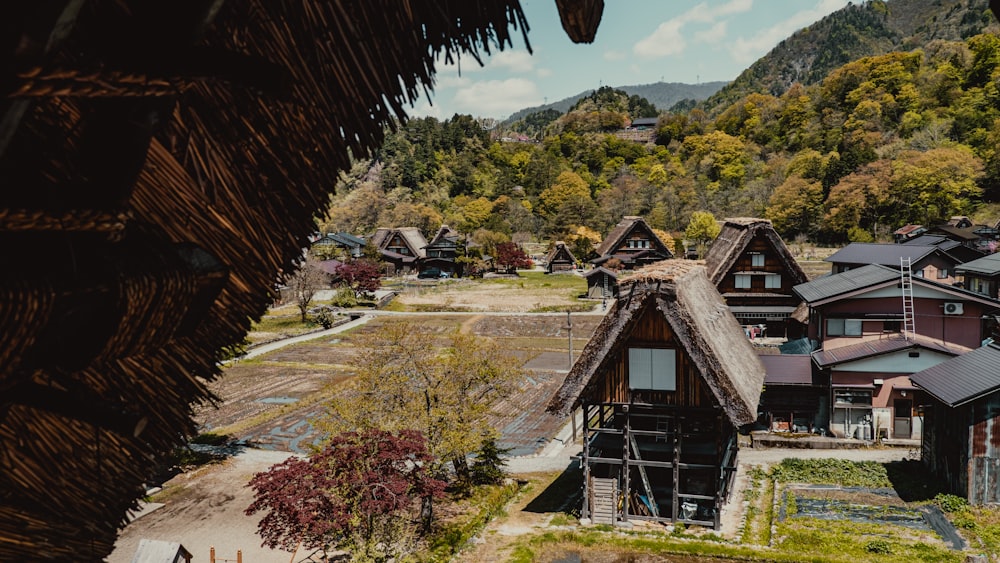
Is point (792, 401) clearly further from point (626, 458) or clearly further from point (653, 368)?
point (653, 368)

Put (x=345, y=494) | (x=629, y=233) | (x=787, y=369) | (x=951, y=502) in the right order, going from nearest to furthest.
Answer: (x=345, y=494)
(x=951, y=502)
(x=787, y=369)
(x=629, y=233)

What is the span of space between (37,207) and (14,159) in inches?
4.6

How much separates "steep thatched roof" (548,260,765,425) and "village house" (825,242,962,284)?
1829 cm

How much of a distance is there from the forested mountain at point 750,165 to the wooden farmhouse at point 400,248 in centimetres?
678

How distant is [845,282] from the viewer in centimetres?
2195

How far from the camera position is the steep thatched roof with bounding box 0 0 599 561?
941 millimetres

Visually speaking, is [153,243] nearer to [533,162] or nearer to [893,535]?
[893,535]

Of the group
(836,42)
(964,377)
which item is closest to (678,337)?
(964,377)

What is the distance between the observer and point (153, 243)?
1299 mm

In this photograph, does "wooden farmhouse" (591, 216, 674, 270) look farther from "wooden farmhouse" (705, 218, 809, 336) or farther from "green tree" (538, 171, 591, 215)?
"green tree" (538, 171, 591, 215)

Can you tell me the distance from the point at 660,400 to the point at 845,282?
12035mm

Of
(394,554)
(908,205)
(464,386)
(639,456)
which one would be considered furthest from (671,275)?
(908,205)

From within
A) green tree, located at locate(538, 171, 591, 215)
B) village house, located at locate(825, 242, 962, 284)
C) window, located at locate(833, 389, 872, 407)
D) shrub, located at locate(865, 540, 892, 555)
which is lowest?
shrub, located at locate(865, 540, 892, 555)

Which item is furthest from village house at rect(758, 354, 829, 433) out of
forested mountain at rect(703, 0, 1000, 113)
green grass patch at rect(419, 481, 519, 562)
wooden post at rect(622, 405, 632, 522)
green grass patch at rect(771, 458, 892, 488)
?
forested mountain at rect(703, 0, 1000, 113)
